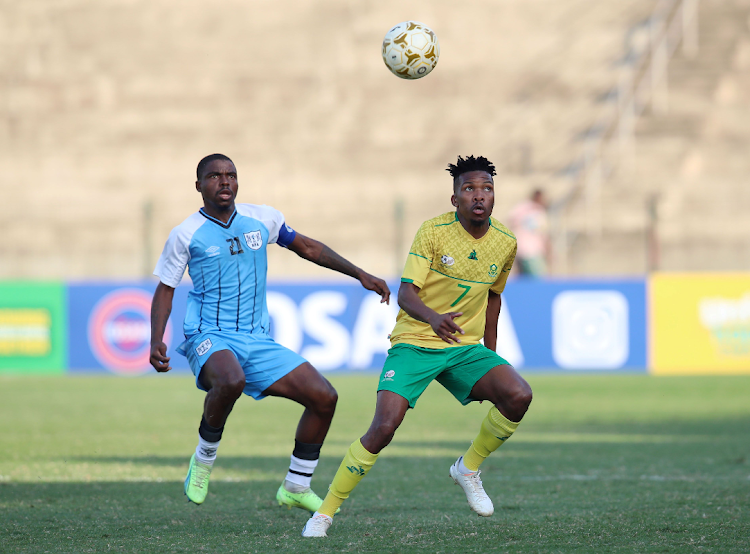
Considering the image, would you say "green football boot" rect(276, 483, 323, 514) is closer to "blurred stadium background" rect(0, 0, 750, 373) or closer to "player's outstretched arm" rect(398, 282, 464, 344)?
"player's outstretched arm" rect(398, 282, 464, 344)

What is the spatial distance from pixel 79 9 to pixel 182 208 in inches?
353

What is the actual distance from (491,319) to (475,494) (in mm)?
1095

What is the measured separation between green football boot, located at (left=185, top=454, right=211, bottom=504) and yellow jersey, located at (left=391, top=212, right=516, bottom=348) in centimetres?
141

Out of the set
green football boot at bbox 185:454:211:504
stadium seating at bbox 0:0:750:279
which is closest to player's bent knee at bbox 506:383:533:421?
green football boot at bbox 185:454:211:504

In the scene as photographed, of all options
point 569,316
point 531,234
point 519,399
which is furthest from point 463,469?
point 531,234

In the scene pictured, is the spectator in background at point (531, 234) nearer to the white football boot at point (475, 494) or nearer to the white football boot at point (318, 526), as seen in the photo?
the white football boot at point (475, 494)

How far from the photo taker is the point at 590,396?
14.1m

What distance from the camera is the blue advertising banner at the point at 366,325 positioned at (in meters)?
16.6

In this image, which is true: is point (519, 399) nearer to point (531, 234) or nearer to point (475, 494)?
point (475, 494)

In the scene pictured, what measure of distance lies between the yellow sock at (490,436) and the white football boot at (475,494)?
0.23 feet

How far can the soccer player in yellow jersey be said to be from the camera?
595cm

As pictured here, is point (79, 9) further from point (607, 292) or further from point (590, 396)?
point (590, 396)

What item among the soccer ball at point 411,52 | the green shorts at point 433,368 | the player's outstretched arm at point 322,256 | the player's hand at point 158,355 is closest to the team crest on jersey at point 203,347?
the player's hand at point 158,355

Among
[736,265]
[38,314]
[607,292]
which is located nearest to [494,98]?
[736,265]
